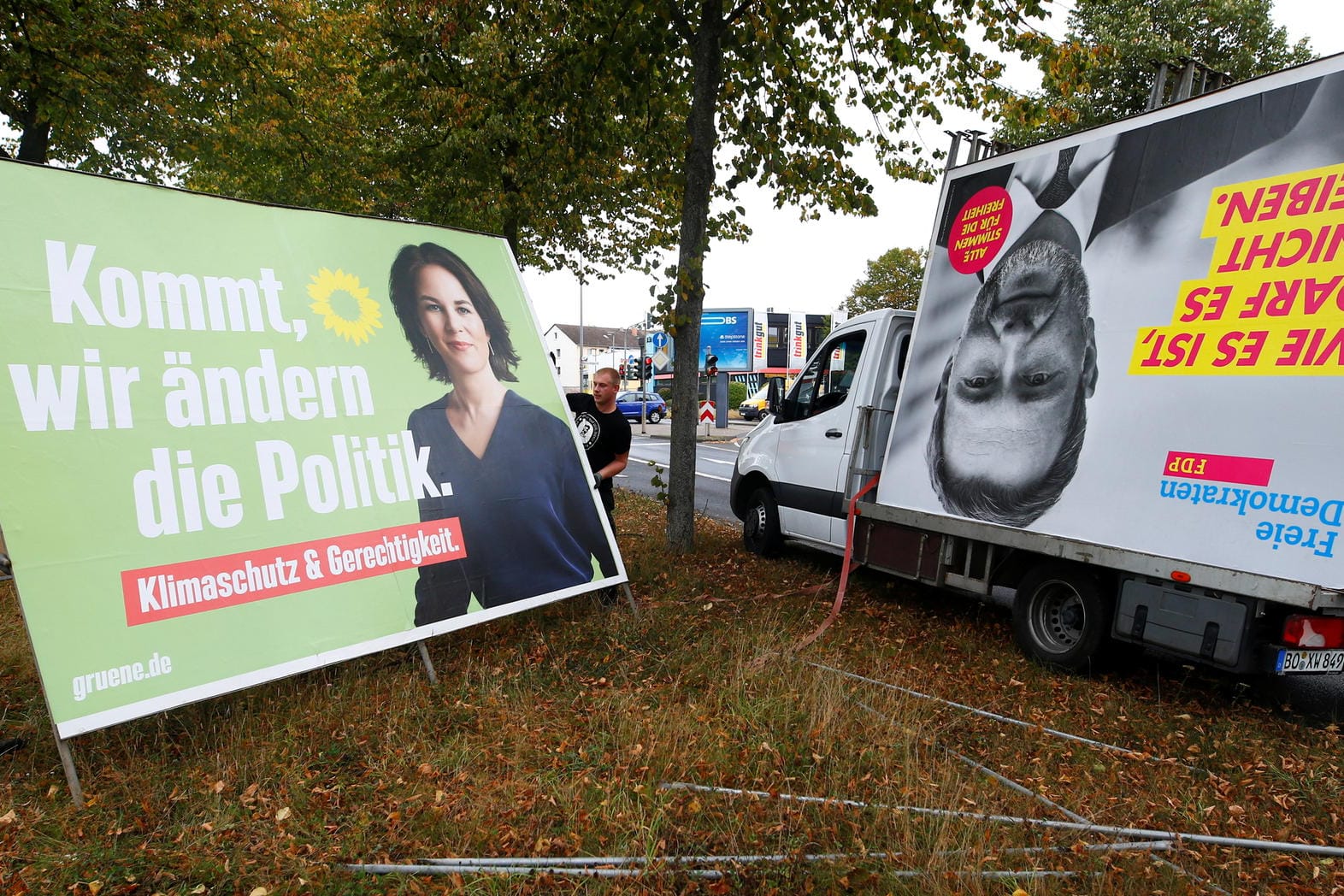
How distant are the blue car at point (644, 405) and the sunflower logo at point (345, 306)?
32752mm

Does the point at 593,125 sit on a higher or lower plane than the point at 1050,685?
higher

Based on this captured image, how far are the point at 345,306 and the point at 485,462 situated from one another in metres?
1.19

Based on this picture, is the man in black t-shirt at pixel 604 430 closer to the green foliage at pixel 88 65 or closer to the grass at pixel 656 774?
the grass at pixel 656 774

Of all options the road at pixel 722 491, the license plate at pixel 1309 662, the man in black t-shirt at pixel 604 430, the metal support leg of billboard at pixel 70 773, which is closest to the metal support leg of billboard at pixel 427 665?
the metal support leg of billboard at pixel 70 773

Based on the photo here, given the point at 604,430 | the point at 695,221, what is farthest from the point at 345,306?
the point at 695,221

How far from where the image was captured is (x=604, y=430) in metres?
6.13

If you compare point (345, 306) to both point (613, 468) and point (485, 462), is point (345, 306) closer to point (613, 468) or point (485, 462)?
point (485, 462)

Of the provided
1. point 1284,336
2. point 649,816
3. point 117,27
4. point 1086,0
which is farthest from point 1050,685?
point 117,27

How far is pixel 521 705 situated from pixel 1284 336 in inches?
163

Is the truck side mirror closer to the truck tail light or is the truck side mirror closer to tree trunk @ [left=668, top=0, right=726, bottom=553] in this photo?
tree trunk @ [left=668, top=0, right=726, bottom=553]

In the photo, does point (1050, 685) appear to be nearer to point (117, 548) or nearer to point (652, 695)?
point (652, 695)

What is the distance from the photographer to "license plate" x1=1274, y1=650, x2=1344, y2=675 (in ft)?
12.7

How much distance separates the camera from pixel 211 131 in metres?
11.2

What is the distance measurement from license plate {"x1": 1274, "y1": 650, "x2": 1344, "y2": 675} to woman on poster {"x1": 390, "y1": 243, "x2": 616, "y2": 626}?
12.1 feet
